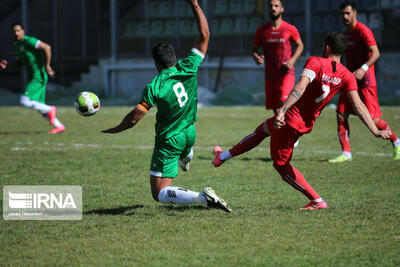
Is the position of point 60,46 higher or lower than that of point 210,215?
lower

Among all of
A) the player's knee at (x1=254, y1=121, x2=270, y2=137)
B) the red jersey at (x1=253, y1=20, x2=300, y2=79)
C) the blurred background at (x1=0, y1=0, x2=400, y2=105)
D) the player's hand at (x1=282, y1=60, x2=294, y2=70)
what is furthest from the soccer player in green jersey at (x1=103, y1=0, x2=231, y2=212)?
the blurred background at (x1=0, y1=0, x2=400, y2=105)

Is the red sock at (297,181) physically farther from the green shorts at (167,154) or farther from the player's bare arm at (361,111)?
the green shorts at (167,154)

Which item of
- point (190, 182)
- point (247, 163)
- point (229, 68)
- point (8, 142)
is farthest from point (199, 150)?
point (229, 68)

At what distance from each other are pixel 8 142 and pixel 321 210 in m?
7.35

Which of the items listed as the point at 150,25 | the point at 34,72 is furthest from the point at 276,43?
the point at 150,25

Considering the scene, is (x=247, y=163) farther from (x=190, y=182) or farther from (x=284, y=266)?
(x=284, y=266)

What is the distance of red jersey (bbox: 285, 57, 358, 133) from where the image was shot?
5.58 metres

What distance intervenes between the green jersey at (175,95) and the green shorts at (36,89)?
26.9ft

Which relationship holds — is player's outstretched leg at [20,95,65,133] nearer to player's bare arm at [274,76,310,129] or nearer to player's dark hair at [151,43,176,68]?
player's dark hair at [151,43,176,68]

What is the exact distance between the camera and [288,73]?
9.61m

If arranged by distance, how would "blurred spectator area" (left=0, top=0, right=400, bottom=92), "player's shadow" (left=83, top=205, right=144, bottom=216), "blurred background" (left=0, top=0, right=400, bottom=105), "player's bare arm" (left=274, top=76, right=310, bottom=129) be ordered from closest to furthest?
"player's bare arm" (left=274, top=76, right=310, bottom=129) → "player's shadow" (left=83, top=205, right=144, bottom=216) → "blurred background" (left=0, top=0, right=400, bottom=105) → "blurred spectator area" (left=0, top=0, right=400, bottom=92)

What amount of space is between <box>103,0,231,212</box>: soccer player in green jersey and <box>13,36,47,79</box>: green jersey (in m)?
8.23

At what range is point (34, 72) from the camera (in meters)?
13.2

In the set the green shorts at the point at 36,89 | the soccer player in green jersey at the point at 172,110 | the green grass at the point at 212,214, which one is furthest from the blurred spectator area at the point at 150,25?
the soccer player in green jersey at the point at 172,110
